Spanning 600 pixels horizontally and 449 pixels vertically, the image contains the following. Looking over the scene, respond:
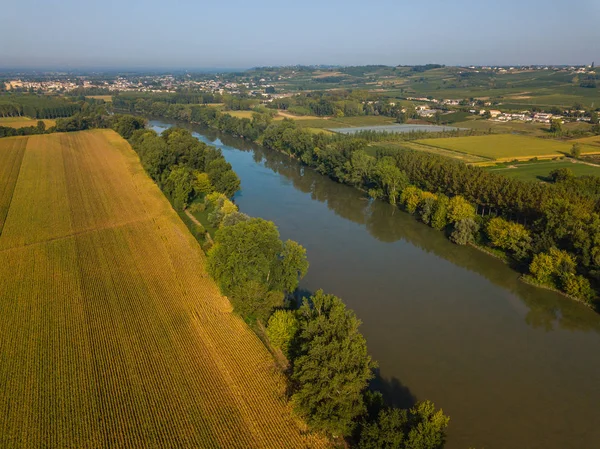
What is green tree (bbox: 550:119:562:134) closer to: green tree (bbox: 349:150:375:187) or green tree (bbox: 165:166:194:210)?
green tree (bbox: 349:150:375:187)

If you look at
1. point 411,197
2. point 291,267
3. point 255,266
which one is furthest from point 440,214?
point 255,266

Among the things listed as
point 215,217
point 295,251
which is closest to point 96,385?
point 295,251

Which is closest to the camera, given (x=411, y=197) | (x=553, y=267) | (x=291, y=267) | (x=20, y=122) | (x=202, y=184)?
(x=291, y=267)

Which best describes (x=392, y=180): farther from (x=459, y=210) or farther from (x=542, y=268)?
(x=542, y=268)

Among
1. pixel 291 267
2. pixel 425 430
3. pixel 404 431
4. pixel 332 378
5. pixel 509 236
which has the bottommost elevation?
pixel 404 431

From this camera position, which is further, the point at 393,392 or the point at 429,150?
the point at 429,150

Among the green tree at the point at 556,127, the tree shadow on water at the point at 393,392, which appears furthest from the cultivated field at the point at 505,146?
the tree shadow on water at the point at 393,392
